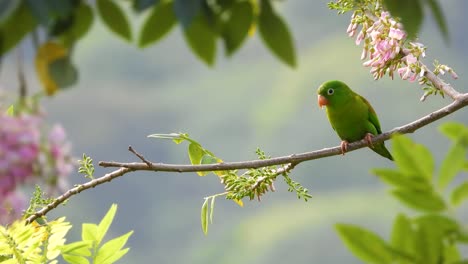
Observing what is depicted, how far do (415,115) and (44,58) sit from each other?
3601 inches

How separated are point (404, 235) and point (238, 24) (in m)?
0.32

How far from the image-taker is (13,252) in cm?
203

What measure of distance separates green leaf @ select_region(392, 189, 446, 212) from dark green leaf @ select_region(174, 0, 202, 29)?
32 cm

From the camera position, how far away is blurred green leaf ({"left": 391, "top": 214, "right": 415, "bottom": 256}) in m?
1.03

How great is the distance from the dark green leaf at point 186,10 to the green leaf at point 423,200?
32 cm

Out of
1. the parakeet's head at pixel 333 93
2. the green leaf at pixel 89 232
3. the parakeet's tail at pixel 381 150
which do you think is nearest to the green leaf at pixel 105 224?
the green leaf at pixel 89 232

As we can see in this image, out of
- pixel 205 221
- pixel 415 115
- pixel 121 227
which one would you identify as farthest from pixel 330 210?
pixel 205 221

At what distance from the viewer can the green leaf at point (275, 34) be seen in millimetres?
1010

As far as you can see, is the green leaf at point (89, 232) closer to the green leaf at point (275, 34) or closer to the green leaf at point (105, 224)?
the green leaf at point (105, 224)

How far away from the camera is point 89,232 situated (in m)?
2.03

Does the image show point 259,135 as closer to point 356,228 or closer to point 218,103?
point 218,103

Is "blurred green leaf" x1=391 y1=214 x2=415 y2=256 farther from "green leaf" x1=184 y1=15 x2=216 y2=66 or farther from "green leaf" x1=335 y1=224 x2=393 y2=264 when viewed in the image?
"green leaf" x1=184 y1=15 x2=216 y2=66

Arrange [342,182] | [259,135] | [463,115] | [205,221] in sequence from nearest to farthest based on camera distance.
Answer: [205,221] < [463,115] < [342,182] < [259,135]

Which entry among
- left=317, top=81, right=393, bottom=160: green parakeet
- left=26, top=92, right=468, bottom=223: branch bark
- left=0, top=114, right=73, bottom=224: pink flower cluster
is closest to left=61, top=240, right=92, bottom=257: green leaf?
left=26, top=92, right=468, bottom=223: branch bark
